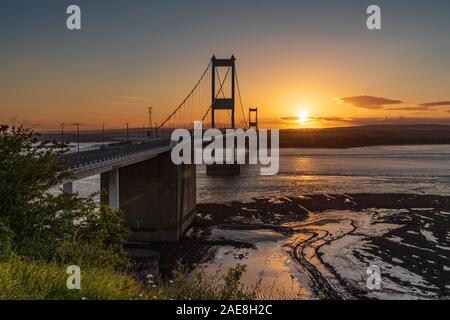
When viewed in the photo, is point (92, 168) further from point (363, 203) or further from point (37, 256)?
point (363, 203)

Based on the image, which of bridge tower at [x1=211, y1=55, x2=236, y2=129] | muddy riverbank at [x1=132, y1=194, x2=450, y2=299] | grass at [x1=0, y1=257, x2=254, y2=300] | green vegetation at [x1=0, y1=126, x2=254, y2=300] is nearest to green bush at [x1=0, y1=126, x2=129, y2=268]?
green vegetation at [x1=0, y1=126, x2=254, y2=300]

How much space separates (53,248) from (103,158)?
16.1 m

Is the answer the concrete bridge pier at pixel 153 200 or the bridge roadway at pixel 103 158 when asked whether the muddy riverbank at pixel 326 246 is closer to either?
the concrete bridge pier at pixel 153 200

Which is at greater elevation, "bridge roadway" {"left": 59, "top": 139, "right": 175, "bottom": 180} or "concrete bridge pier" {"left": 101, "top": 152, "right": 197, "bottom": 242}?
"bridge roadway" {"left": 59, "top": 139, "right": 175, "bottom": 180}

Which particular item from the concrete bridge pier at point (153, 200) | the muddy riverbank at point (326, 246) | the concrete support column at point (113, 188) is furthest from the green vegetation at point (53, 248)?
the concrete bridge pier at point (153, 200)

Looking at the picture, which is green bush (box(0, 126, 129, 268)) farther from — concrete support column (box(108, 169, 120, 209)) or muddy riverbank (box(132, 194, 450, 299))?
concrete support column (box(108, 169, 120, 209))

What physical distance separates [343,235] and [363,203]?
16429 millimetres

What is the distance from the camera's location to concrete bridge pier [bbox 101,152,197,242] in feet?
112

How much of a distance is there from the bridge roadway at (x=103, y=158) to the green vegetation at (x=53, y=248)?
3.63 meters

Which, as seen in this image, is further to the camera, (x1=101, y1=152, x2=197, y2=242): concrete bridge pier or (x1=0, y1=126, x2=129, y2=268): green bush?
(x1=101, y1=152, x2=197, y2=242): concrete bridge pier

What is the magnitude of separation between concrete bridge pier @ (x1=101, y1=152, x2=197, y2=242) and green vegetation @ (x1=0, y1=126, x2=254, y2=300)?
18.2 metres

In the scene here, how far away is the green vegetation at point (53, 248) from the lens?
6202 millimetres

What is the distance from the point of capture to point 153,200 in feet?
115
